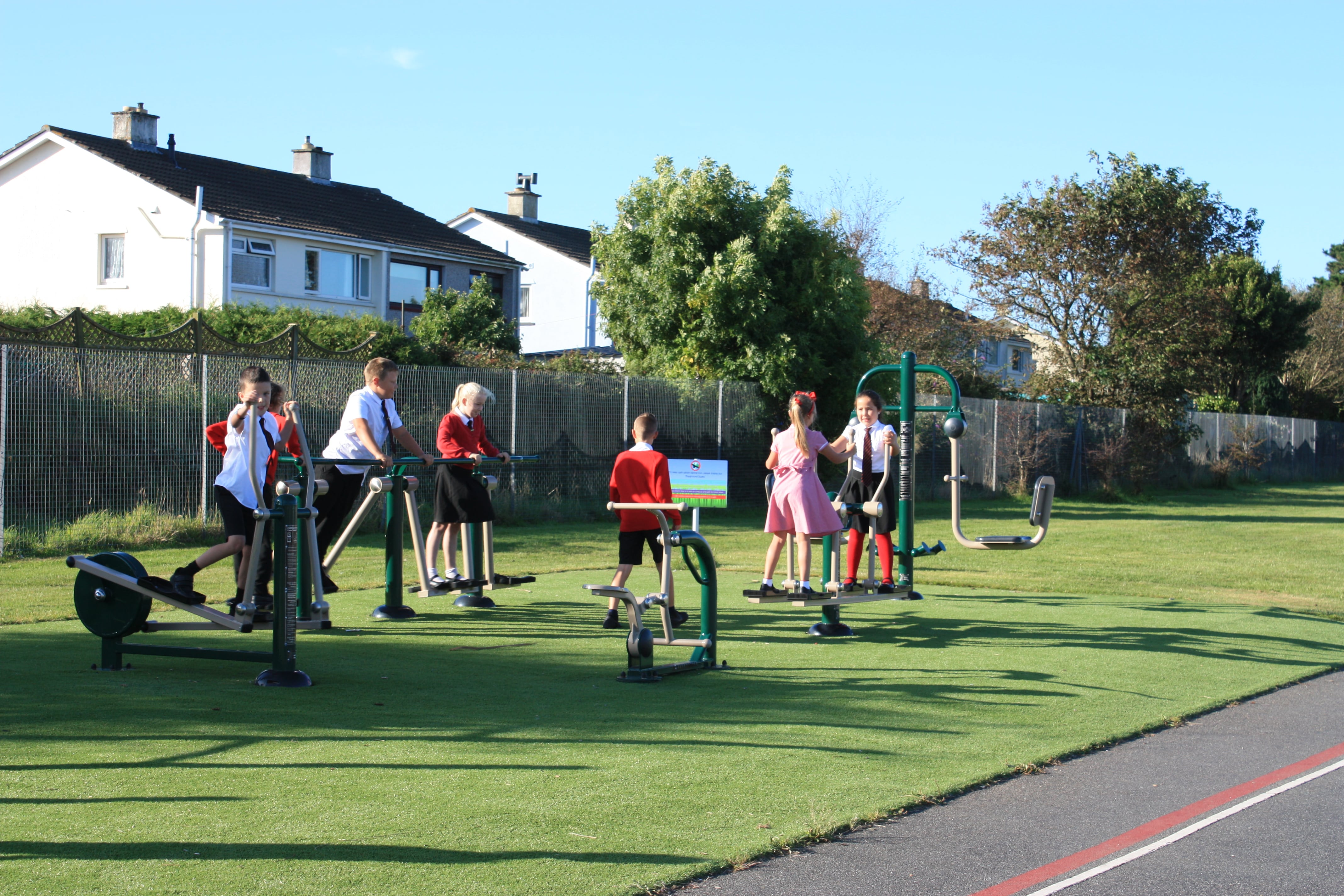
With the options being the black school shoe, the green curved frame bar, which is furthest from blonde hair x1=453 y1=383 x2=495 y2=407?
the green curved frame bar

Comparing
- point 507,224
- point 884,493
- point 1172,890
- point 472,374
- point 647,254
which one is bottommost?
point 1172,890

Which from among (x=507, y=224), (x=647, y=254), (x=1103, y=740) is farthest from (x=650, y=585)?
(x=507, y=224)

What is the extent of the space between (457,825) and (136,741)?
1929 millimetres

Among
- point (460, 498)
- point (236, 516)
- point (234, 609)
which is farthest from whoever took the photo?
point (460, 498)

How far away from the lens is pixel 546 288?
157 ft

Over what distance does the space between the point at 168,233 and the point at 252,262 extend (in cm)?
220

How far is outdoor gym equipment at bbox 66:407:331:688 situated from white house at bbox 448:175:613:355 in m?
38.4

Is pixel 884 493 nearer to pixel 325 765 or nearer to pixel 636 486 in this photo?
pixel 636 486

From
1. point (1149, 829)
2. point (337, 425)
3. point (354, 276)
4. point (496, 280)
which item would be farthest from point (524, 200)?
point (1149, 829)

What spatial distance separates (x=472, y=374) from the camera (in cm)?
1764

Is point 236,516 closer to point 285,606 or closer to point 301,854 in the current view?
point 285,606

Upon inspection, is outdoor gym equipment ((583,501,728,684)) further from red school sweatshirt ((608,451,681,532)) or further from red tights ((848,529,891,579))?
red tights ((848,529,891,579))

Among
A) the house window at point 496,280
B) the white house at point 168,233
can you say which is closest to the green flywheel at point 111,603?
the white house at point 168,233

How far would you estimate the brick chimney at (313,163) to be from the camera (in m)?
38.7
